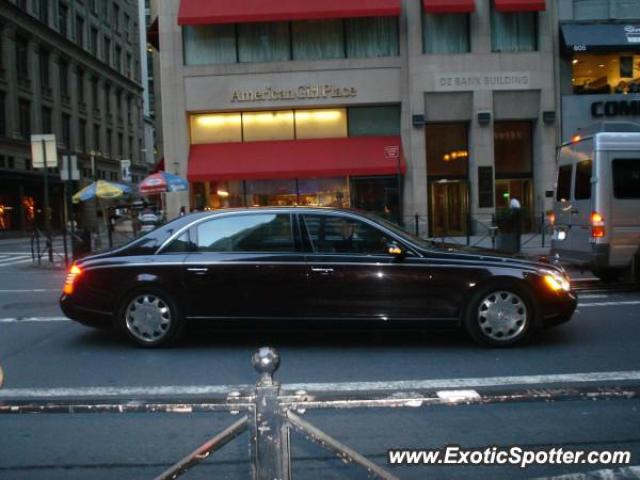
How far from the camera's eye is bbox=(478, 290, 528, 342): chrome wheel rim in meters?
6.66

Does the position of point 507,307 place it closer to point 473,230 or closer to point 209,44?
point 473,230

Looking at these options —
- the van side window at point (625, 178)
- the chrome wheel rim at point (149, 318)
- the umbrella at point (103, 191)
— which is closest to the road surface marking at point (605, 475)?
the chrome wheel rim at point (149, 318)

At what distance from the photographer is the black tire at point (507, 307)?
6633mm

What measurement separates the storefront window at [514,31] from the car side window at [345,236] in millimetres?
19760

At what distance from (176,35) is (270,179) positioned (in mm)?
6805

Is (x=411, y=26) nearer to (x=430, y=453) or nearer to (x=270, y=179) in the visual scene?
(x=270, y=179)

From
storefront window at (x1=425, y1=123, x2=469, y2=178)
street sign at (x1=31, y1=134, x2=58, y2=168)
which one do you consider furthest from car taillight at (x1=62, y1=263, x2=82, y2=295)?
storefront window at (x1=425, y1=123, x2=469, y2=178)

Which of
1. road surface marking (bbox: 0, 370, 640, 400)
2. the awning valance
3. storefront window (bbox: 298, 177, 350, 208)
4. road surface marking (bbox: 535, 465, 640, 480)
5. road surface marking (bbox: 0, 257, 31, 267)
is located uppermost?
the awning valance

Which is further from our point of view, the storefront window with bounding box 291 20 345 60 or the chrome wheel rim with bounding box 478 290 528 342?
the storefront window with bounding box 291 20 345 60

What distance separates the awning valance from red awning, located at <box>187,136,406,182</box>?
7.61 metres

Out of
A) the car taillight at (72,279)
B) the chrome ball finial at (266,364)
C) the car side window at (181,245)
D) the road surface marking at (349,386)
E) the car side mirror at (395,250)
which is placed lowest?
the road surface marking at (349,386)

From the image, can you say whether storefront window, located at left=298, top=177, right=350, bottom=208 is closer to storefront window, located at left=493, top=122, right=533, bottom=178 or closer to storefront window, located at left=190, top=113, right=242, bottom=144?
storefront window, located at left=190, top=113, right=242, bottom=144

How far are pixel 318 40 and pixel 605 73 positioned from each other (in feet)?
37.4

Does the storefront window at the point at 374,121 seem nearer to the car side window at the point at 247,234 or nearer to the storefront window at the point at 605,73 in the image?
the storefront window at the point at 605,73
